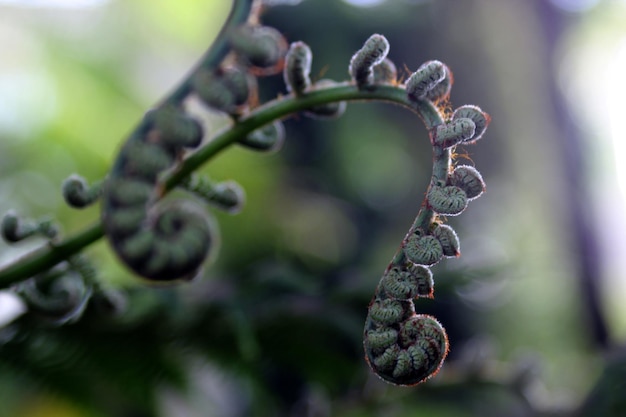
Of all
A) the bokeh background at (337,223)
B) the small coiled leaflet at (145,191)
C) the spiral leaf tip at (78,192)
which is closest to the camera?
the small coiled leaflet at (145,191)

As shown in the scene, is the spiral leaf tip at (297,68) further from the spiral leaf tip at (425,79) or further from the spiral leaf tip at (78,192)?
the spiral leaf tip at (78,192)

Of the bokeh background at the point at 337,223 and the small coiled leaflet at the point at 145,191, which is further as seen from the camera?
the bokeh background at the point at 337,223

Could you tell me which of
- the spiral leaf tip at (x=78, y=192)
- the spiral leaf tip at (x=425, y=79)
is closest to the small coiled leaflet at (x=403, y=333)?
the spiral leaf tip at (x=425, y=79)

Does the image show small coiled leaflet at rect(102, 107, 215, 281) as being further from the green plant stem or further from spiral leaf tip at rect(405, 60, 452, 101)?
spiral leaf tip at rect(405, 60, 452, 101)

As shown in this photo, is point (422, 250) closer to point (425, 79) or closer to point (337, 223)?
point (425, 79)

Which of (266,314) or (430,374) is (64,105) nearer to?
(266,314)

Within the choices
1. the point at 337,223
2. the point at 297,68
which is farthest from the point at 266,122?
the point at 337,223
